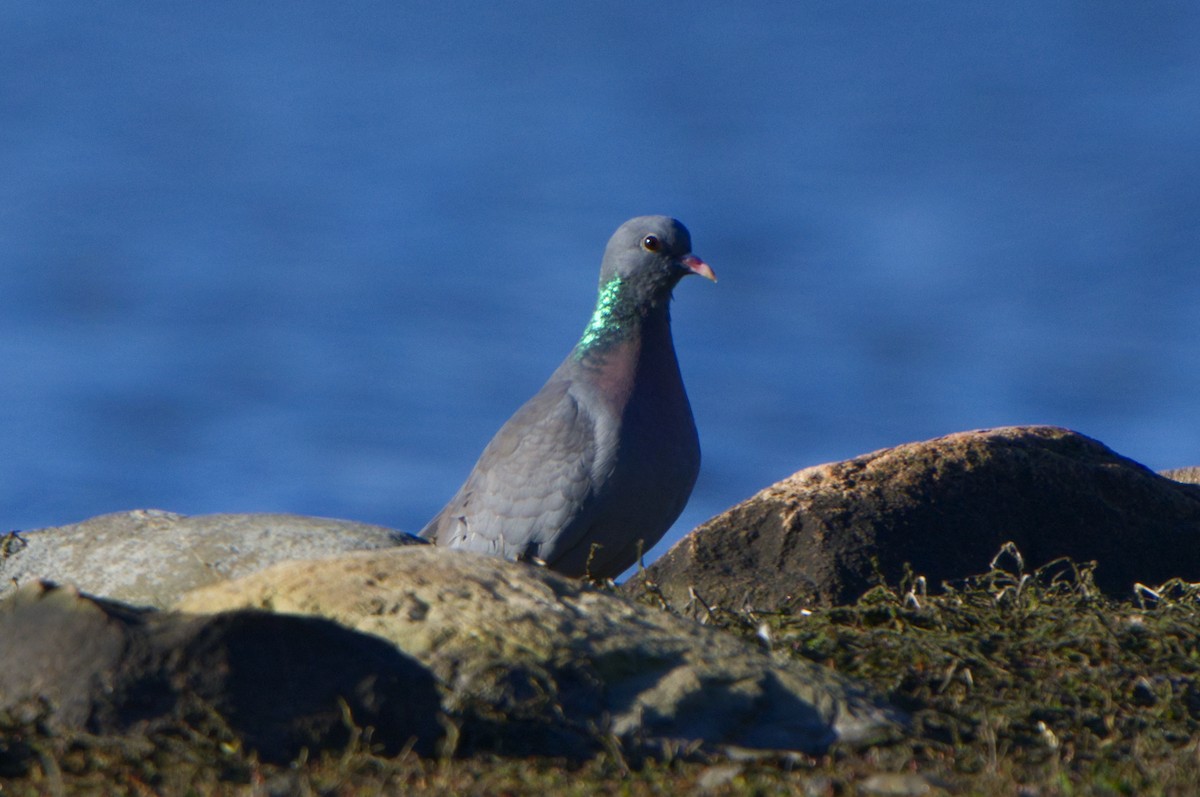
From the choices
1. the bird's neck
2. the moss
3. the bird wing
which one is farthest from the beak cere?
the moss

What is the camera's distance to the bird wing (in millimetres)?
7125

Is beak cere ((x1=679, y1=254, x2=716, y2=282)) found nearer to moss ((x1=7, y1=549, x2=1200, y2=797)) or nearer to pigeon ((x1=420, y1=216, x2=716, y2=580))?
pigeon ((x1=420, y1=216, x2=716, y2=580))

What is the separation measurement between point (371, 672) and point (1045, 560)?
4.20 m

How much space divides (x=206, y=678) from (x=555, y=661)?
98 cm

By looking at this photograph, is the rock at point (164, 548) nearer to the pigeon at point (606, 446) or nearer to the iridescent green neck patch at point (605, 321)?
the pigeon at point (606, 446)

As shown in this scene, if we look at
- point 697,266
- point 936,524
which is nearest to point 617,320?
point 697,266

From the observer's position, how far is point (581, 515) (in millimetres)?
7066

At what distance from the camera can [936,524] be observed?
6828mm

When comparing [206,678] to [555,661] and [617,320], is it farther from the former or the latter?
[617,320]

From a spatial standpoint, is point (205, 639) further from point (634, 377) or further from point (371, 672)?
point (634, 377)

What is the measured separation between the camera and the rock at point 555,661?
3.93 meters

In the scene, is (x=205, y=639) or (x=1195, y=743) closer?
(x=205, y=639)

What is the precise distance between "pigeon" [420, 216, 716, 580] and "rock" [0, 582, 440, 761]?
2.89m

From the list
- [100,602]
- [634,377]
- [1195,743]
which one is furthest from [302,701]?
[634,377]
